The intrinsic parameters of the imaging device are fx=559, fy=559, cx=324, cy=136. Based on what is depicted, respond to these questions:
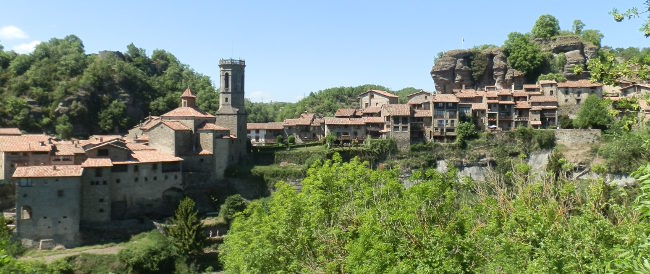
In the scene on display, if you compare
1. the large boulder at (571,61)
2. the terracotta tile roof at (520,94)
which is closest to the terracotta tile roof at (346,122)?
the terracotta tile roof at (520,94)

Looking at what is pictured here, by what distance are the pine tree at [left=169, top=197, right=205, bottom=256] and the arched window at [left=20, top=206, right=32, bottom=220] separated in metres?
9.68

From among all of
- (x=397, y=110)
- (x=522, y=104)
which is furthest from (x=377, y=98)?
(x=522, y=104)

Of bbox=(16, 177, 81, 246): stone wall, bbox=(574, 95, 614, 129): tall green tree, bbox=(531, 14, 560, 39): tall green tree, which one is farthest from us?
bbox=(531, 14, 560, 39): tall green tree

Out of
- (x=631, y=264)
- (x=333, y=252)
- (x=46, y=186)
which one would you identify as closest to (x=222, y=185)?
(x=46, y=186)

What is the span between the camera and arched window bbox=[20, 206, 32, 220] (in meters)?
38.3

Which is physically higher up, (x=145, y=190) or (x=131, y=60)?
(x=131, y=60)

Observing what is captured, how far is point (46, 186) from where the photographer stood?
3841 cm

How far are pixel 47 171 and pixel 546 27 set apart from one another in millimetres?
68977

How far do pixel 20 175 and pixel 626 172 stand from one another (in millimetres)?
47944

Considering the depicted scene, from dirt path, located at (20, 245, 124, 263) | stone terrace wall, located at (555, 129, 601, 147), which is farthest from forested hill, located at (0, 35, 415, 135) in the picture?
stone terrace wall, located at (555, 129, 601, 147)

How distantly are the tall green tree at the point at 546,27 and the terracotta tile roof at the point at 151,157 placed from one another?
56165 millimetres

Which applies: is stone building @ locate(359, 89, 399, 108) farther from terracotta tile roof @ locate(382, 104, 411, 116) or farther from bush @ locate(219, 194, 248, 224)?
bush @ locate(219, 194, 248, 224)

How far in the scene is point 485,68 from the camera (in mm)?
69562

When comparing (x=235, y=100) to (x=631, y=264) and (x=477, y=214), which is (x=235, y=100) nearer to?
(x=477, y=214)
